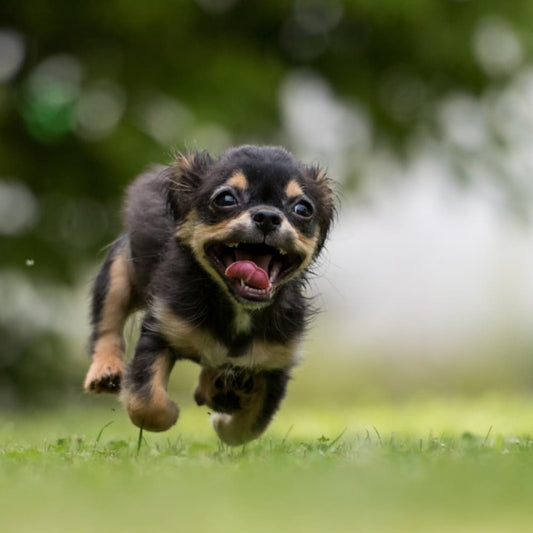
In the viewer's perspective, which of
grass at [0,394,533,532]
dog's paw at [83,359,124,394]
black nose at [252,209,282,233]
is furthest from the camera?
dog's paw at [83,359,124,394]

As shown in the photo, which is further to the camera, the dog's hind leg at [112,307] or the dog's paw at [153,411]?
the dog's hind leg at [112,307]

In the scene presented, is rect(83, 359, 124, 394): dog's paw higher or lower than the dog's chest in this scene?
lower

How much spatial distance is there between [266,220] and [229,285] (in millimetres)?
438

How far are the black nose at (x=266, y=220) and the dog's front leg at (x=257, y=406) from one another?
113 centimetres

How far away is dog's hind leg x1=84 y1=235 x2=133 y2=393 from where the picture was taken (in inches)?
272

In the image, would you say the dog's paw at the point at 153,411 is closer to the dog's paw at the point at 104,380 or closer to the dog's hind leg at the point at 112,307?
the dog's paw at the point at 104,380

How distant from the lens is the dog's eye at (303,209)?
571cm

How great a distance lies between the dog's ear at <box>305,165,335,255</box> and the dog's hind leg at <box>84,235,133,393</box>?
4.74 ft

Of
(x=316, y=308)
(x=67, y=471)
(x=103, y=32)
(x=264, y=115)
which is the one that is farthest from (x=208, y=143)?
(x=67, y=471)

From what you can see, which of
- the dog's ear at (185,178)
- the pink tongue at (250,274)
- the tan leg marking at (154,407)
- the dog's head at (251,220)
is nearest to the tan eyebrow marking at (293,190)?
the dog's head at (251,220)

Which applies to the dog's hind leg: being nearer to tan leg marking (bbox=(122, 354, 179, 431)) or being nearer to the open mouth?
tan leg marking (bbox=(122, 354, 179, 431))

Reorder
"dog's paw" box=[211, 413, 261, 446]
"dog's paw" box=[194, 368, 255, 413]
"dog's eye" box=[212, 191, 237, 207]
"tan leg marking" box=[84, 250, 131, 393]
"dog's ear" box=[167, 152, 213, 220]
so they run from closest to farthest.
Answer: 1. "dog's eye" box=[212, 191, 237, 207]
2. "dog's ear" box=[167, 152, 213, 220]
3. "dog's paw" box=[194, 368, 255, 413]
4. "dog's paw" box=[211, 413, 261, 446]
5. "tan leg marking" box=[84, 250, 131, 393]

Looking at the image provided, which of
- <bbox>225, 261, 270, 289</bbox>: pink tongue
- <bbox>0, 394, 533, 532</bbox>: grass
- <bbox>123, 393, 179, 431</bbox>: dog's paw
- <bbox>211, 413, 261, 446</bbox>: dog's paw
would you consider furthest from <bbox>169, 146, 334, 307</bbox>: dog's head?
<bbox>211, 413, 261, 446</bbox>: dog's paw

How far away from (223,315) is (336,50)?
32.7ft
